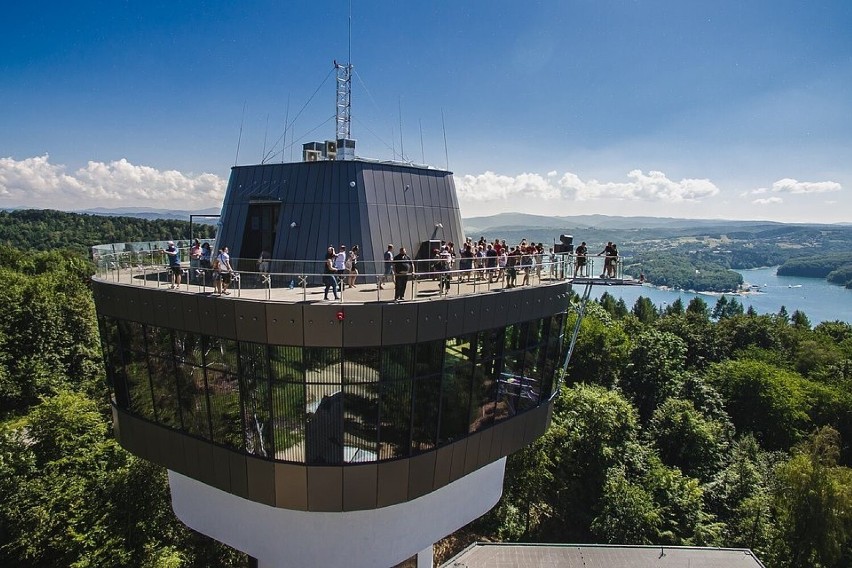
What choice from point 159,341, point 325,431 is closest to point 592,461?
point 325,431

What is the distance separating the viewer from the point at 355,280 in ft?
48.9

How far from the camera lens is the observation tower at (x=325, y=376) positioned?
13.2 m

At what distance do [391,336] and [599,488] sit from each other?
35.8 m

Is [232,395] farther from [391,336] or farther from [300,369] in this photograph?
[391,336]

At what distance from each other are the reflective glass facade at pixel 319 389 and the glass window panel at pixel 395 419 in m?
0.03

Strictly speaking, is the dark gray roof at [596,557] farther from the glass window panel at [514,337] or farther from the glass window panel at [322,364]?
the glass window panel at [322,364]

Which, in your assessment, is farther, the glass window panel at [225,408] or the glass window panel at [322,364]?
the glass window panel at [225,408]

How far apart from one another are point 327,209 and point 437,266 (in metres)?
4.88

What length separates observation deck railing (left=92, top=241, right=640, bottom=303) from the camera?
13.7 meters

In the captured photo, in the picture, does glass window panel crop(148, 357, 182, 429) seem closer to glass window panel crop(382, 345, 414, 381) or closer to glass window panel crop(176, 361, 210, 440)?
glass window panel crop(176, 361, 210, 440)

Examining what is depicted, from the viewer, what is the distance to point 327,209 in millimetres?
18016

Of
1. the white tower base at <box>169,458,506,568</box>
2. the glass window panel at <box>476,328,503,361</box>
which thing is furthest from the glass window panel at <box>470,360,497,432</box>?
the white tower base at <box>169,458,506,568</box>

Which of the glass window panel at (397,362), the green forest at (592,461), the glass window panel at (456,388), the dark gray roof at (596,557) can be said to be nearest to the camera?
the glass window panel at (397,362)

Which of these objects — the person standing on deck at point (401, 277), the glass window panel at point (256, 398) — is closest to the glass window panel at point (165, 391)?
the glass window panel at point (256, 398)
